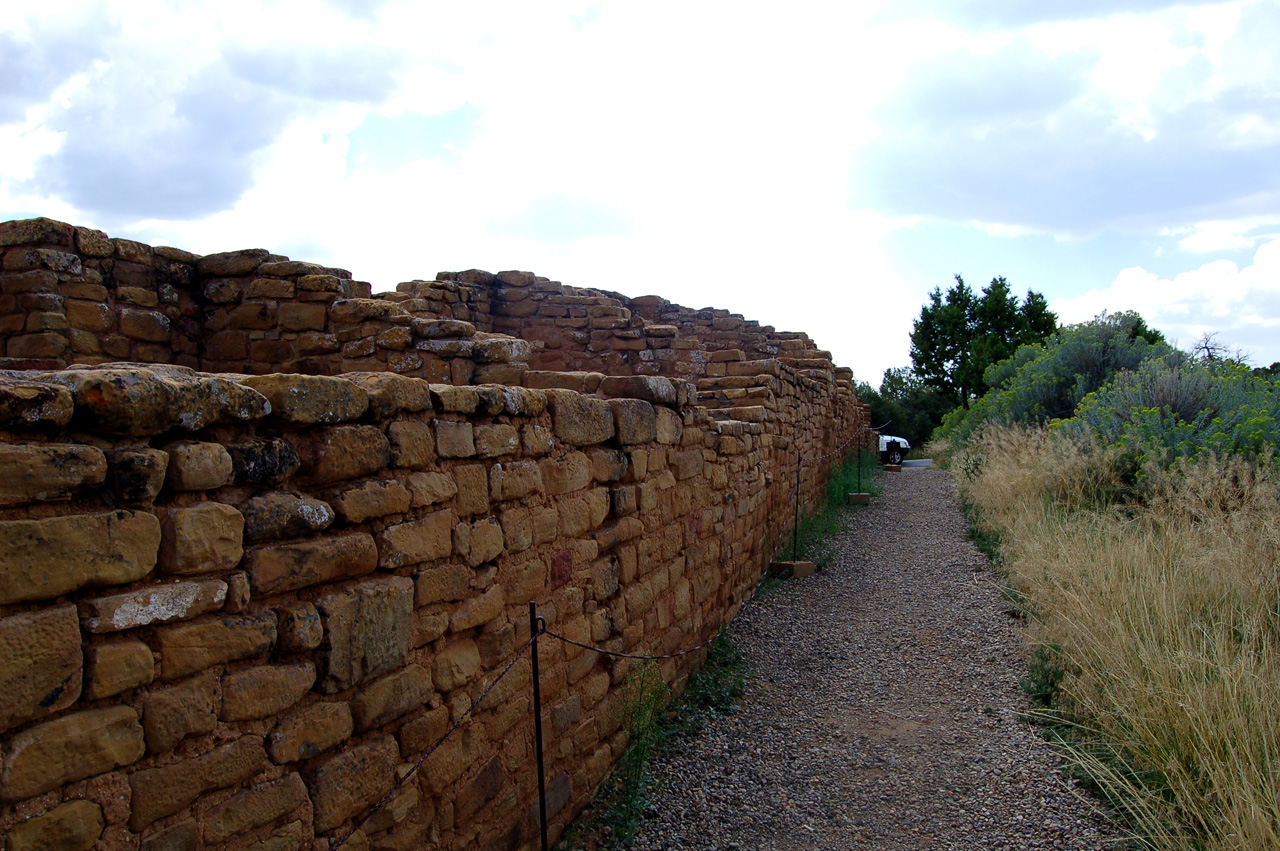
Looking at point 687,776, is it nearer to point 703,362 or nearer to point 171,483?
point 171,483

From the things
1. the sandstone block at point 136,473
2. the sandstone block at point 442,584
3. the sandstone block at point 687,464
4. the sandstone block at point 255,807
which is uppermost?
the sandstone block at point 136,473

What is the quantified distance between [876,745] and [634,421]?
2305 millimetres

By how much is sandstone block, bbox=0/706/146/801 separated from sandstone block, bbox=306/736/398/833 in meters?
0.57

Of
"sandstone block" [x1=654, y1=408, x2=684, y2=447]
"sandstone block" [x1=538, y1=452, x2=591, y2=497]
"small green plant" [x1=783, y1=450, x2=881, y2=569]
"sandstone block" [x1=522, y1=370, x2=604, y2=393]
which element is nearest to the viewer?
"sandstone block" [x1=538, y1=452, x2=591, y2=497]

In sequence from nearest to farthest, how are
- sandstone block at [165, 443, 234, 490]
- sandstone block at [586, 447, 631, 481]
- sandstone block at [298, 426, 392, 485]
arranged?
1. sandstone block at [165, 443, 234, 490]
2. sandstone block at [298, 426, 392, 485]
3. sandstone block at [586, 447, 631, 481]

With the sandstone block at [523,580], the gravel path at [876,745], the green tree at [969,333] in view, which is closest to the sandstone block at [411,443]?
the sandstone block at [523,580]

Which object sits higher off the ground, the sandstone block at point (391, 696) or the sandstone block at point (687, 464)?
the sandstone block at point (687, 464)

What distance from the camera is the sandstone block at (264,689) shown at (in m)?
2.00

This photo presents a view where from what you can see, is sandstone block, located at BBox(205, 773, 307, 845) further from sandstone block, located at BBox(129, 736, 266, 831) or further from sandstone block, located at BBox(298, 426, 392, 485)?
sandstone block, located at BBox(298, 426, 392, 485)

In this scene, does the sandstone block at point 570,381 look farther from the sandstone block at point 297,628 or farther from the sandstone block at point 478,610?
the sandstone block at point 297,628

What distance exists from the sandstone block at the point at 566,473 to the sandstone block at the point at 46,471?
1.92m

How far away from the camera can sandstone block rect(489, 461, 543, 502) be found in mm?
3186

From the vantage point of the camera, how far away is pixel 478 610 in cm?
304

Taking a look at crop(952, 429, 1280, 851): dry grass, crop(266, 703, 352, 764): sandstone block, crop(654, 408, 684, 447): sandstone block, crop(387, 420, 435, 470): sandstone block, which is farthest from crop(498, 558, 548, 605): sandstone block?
crop(952, 429, 1280, 851): dry grass
